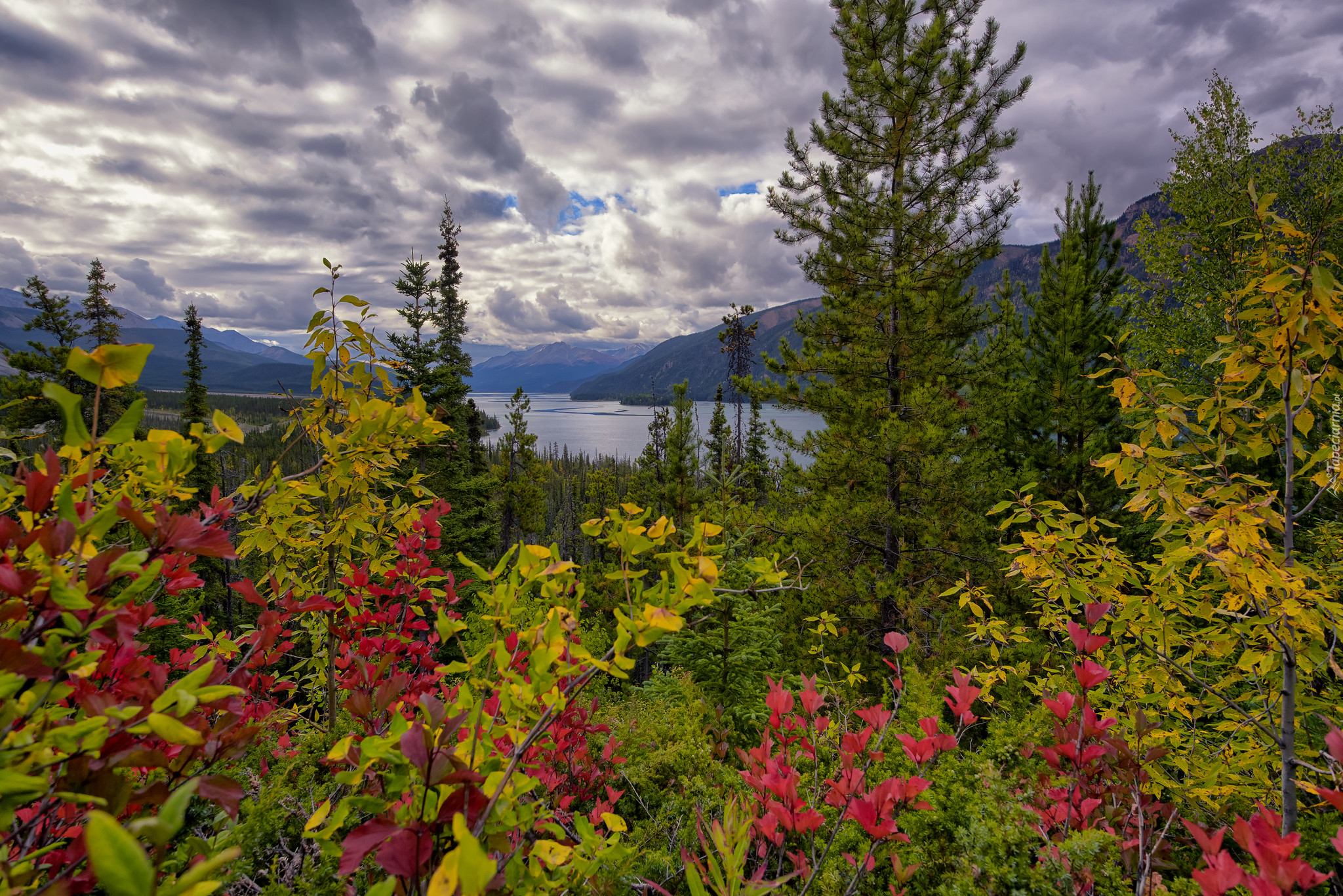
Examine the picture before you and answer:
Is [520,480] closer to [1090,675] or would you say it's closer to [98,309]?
[98,309]

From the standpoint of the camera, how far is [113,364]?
878 millimetres

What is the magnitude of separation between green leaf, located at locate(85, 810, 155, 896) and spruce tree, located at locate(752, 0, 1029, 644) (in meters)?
7.60

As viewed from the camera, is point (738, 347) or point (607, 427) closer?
point (738, 347)

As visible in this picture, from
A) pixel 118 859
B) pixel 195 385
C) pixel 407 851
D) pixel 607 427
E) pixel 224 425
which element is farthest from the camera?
pixel 607 427

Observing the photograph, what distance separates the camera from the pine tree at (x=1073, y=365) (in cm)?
1025

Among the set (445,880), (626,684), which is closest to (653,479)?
(626,684)

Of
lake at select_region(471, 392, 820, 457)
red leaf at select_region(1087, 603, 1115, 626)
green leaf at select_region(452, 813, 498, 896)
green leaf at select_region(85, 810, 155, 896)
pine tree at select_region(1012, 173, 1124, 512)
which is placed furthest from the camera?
lake at select_region(471, 392, 820, 457)

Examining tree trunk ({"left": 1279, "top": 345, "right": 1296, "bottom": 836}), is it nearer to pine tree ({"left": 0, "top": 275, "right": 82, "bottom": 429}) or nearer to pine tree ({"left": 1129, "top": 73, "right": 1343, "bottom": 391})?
pine tree ({"left": 1129, "top": 73, "right": 1343, "bottom": 391})

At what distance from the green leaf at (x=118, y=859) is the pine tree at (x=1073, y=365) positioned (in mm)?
12406

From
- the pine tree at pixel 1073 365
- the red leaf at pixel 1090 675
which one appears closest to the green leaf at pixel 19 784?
the red leaf at pixel 1090 675

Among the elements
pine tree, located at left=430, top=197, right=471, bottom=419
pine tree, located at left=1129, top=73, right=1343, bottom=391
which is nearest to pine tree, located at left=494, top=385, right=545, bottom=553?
pine tree, located at left=430, top=197, right=471, bottom=419

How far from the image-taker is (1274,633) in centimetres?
176

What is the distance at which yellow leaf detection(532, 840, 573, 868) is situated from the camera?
923 millimetres

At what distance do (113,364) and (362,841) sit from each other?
0.93 metres
